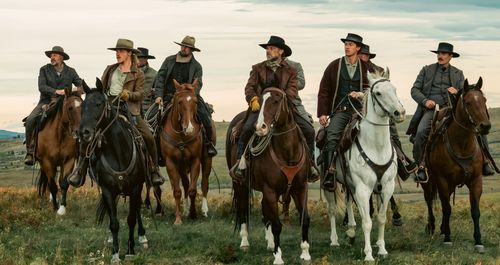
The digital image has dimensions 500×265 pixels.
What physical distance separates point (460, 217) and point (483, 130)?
5.34 metres

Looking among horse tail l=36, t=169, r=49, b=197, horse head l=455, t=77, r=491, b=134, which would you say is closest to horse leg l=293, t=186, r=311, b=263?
horse head l=455, t=77, r=491, b=134

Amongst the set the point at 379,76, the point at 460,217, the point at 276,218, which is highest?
the point at 379,76

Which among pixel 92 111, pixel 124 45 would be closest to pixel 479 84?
pixel 124 45

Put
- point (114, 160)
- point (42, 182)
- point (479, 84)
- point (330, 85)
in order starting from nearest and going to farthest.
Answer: point (114, 160)
point (479, 84)
point (330, 85)
point (42, 182)

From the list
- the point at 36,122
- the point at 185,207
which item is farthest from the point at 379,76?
the point at 36,122

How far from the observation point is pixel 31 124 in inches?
676

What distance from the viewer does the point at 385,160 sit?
1158 centimetres

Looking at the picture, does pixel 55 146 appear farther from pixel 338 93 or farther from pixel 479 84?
pixel 479 84

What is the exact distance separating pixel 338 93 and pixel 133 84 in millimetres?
3445

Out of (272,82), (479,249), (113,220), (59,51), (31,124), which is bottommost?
(479,249)

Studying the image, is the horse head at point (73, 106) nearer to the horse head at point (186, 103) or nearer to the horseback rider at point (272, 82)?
the horse head at point (186, 103)

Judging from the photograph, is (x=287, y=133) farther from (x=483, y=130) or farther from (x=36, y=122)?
(x=36, y=122)

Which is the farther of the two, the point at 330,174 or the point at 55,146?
the point at 55,146

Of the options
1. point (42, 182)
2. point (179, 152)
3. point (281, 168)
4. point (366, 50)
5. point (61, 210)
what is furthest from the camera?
point (42, 182)
